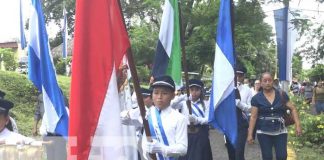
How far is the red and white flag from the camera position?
12.3 ft

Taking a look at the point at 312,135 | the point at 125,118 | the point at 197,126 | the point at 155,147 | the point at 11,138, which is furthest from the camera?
the point at 312,135

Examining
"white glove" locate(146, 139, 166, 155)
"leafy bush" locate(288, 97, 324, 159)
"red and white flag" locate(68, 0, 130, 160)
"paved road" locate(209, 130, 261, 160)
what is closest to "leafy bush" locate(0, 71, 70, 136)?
"paved road" locate(209, 130, 261, 160)

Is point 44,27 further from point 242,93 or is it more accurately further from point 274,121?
point 242,93

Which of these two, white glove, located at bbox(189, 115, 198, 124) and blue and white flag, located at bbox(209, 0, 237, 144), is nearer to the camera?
blue and white flag, located at bbox(209, 0, 237, 144)

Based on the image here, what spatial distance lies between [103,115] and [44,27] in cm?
285

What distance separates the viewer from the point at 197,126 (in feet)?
23.0

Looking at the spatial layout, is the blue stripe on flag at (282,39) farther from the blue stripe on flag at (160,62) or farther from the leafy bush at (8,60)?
the leafy bush at (8,60)

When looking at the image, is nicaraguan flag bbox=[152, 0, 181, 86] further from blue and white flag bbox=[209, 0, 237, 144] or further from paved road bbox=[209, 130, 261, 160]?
paved road bbox=[209, 130, 261, 160]

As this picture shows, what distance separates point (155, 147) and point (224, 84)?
2494 mm

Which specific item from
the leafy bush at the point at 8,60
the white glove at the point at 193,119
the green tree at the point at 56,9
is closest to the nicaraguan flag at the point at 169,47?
the white glove at the point at 193,119

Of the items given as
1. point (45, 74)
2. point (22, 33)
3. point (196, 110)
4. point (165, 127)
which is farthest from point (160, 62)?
point (22, 33)

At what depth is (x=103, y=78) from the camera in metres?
3.87

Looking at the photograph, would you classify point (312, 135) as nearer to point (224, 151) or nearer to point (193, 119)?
point (224, 151)

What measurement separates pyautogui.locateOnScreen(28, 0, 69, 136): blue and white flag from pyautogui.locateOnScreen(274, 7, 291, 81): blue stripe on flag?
5.57 m
